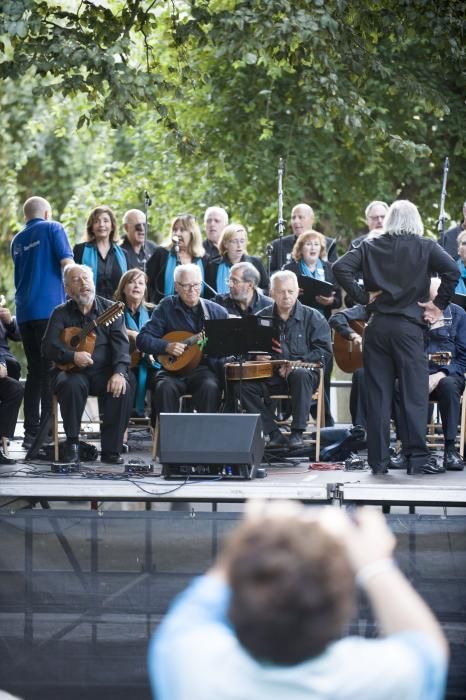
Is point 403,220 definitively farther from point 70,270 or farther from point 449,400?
point 70,270

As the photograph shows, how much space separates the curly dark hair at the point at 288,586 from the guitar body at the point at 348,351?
8072mm

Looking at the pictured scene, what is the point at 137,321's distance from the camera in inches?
399

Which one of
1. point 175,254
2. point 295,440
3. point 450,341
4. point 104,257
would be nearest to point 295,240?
point 175,254

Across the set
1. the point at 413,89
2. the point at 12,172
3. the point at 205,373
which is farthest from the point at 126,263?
the point at 12,172

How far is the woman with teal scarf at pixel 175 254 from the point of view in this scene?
10.4m

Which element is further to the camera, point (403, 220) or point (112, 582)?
point (403, 220)

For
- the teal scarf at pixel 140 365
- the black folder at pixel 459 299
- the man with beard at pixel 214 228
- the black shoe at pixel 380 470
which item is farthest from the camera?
the man with beard at pixel 214 228

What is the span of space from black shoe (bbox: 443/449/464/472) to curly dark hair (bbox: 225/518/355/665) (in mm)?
6586

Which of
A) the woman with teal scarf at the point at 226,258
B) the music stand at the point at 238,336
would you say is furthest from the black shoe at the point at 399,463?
the woman with teal scarf at the point at 226,258

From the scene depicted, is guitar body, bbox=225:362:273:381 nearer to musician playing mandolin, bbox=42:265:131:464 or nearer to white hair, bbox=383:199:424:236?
Result: musician playing mandolin, bbox=42:265:131:464

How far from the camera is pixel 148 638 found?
6672 mm

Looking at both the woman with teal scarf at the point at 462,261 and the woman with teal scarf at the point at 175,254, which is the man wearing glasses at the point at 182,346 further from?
the woman with teal scarf at the point at 462,261

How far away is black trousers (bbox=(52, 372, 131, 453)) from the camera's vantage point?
8727 mm

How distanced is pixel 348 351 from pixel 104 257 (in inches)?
86.1
